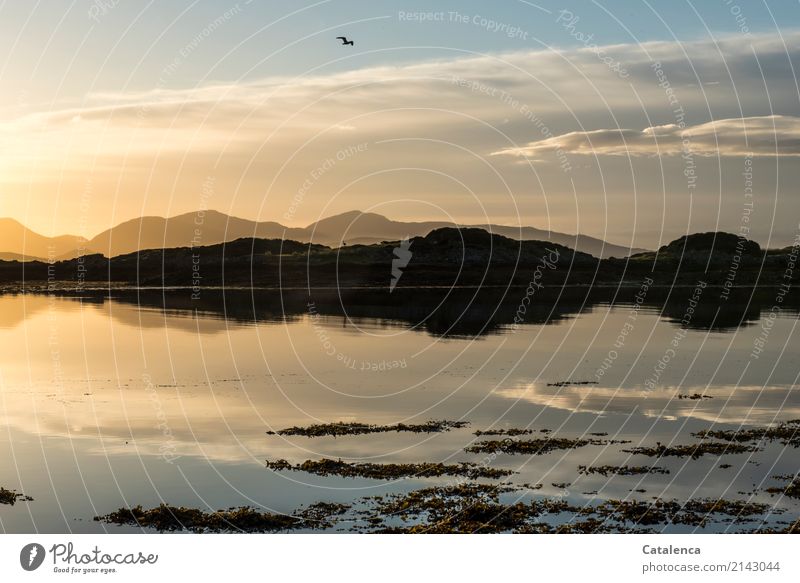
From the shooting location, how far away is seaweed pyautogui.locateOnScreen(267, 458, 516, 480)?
30859 mm

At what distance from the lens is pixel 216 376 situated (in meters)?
52.8

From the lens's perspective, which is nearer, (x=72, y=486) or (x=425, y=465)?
(x=72, y=486)

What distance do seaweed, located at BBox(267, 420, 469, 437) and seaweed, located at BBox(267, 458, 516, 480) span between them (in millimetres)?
5079

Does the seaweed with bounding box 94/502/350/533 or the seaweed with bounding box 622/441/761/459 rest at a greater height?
the seaweed with bounding box 622/441/761/459

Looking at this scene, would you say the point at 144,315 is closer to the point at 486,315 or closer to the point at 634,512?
the point at 486,315

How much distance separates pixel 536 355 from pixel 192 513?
40.3 meters

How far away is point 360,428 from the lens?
3869 cm

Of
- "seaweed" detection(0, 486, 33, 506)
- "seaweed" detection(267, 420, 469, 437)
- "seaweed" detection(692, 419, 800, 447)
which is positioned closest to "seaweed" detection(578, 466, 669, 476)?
"seaweed" detection(692, 419, 800, 447)

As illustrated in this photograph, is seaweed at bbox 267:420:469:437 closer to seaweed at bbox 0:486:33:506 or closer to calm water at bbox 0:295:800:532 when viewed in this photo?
calm water at bbox 0:295:800:532

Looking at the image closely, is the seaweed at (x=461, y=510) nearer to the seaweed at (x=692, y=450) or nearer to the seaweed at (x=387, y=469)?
the seaweed at (x=387, y=469)

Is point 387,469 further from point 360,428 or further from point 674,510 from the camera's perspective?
point 674,510

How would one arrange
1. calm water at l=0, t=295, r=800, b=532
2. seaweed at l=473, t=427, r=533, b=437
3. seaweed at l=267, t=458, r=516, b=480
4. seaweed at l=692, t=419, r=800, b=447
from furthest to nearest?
seaweed at l=473, t=427, r=533, b=437 → seaweed at l=692, t=419, r=800, b=447 → seaweed at l=267, t=458, r=516, b=480 → calm water at l=0, t=295, r=800, b=532

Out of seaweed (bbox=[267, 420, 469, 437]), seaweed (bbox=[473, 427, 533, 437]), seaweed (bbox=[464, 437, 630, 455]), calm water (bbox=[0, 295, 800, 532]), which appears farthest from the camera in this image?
seaweed (bbox=[267, 420, 469, 437])

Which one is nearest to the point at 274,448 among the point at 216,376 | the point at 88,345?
the point at 216,376
